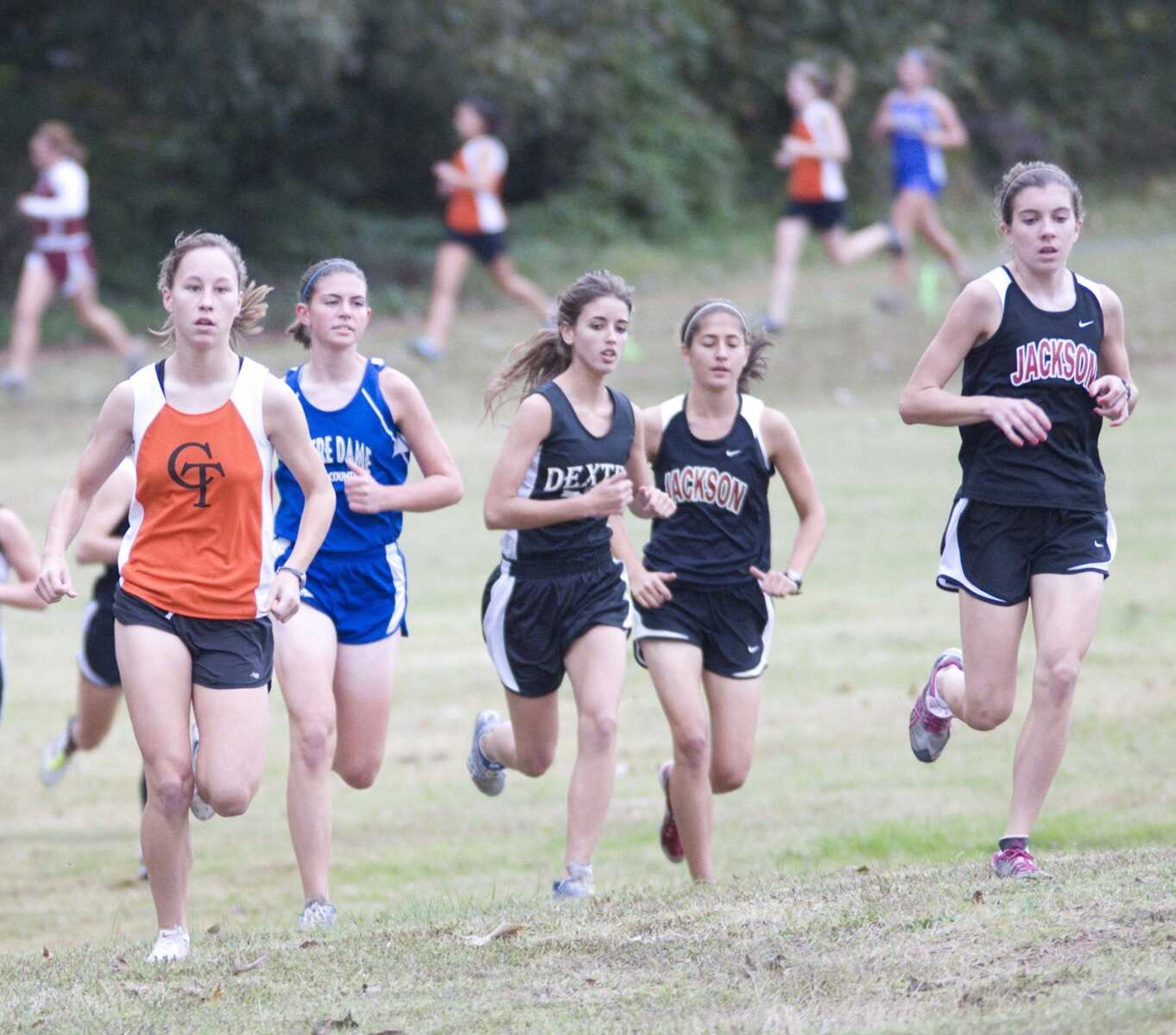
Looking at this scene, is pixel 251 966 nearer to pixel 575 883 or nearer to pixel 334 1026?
pixel 334 1026

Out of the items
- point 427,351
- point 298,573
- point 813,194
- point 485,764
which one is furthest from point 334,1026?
point 813,194

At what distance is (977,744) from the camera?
10078mm

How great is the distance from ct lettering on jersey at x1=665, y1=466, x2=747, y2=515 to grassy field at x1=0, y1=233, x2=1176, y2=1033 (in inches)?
→ 52.7

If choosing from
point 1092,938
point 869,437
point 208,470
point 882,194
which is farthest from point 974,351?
point 882,194

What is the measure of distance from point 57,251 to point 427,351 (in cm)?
351

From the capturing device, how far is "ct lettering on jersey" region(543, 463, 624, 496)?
699cm

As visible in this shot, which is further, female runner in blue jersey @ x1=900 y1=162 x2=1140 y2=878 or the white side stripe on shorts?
the white side stripe on shorts

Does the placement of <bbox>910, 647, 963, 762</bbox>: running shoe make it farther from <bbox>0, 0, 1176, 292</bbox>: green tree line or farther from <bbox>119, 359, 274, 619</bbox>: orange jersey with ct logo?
<bbox>0, 0, 1176, 292</bbox>: green tree line

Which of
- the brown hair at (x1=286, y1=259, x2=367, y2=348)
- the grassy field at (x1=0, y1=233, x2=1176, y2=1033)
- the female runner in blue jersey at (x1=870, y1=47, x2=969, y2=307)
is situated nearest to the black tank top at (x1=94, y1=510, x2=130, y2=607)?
the grassy field at (x1=0, y1=233, x2=1176, y2=1033)

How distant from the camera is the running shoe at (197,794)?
5.98m

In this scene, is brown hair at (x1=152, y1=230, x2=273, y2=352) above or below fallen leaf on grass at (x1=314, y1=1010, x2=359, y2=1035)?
above

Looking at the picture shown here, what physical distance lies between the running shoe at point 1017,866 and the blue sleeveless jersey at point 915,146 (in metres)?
14.1

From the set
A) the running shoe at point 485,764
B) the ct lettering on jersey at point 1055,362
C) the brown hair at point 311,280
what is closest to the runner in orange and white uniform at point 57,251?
the running shoe at point 485,764

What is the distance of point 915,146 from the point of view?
19.7 meters
